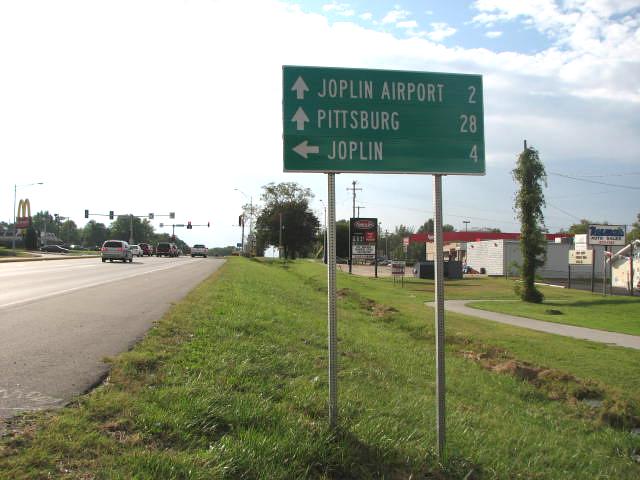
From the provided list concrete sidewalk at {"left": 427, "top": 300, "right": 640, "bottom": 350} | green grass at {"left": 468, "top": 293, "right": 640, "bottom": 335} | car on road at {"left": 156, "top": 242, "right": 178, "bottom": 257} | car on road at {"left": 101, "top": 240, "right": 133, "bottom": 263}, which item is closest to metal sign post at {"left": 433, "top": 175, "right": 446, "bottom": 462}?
concrete sidewalk at {"left": 427, "top": 300, "right": 640, "bottom": 350}

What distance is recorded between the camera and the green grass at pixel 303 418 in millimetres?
4055

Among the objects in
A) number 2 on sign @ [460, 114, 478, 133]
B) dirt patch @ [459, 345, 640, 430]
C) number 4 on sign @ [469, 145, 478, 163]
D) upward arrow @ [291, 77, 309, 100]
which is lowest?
dirt patch @ [459, 345, 640, 430]

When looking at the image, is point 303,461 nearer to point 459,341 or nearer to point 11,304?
point 459,341

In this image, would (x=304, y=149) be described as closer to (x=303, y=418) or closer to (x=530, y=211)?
(x=303, y=418)

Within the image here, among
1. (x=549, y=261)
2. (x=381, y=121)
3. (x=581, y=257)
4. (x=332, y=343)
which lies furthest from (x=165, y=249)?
(x=332, y=343)

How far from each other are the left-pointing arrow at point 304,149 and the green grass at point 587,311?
13601 mm

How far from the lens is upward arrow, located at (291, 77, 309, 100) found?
16.8ft

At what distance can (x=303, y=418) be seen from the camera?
17.0 ft

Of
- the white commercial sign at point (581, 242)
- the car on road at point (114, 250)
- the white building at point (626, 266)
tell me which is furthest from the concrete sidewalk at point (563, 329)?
the car on road at point (114, 250)

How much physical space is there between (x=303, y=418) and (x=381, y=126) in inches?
108

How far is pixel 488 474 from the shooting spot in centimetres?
468

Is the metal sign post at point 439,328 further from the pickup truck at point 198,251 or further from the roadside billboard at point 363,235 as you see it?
the pickup truck at point 198,251

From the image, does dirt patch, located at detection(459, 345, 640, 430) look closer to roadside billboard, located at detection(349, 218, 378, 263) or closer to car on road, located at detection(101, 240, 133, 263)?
roadside billboard, located at detection(349, 218, 378, 263)

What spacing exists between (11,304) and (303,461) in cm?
1091
